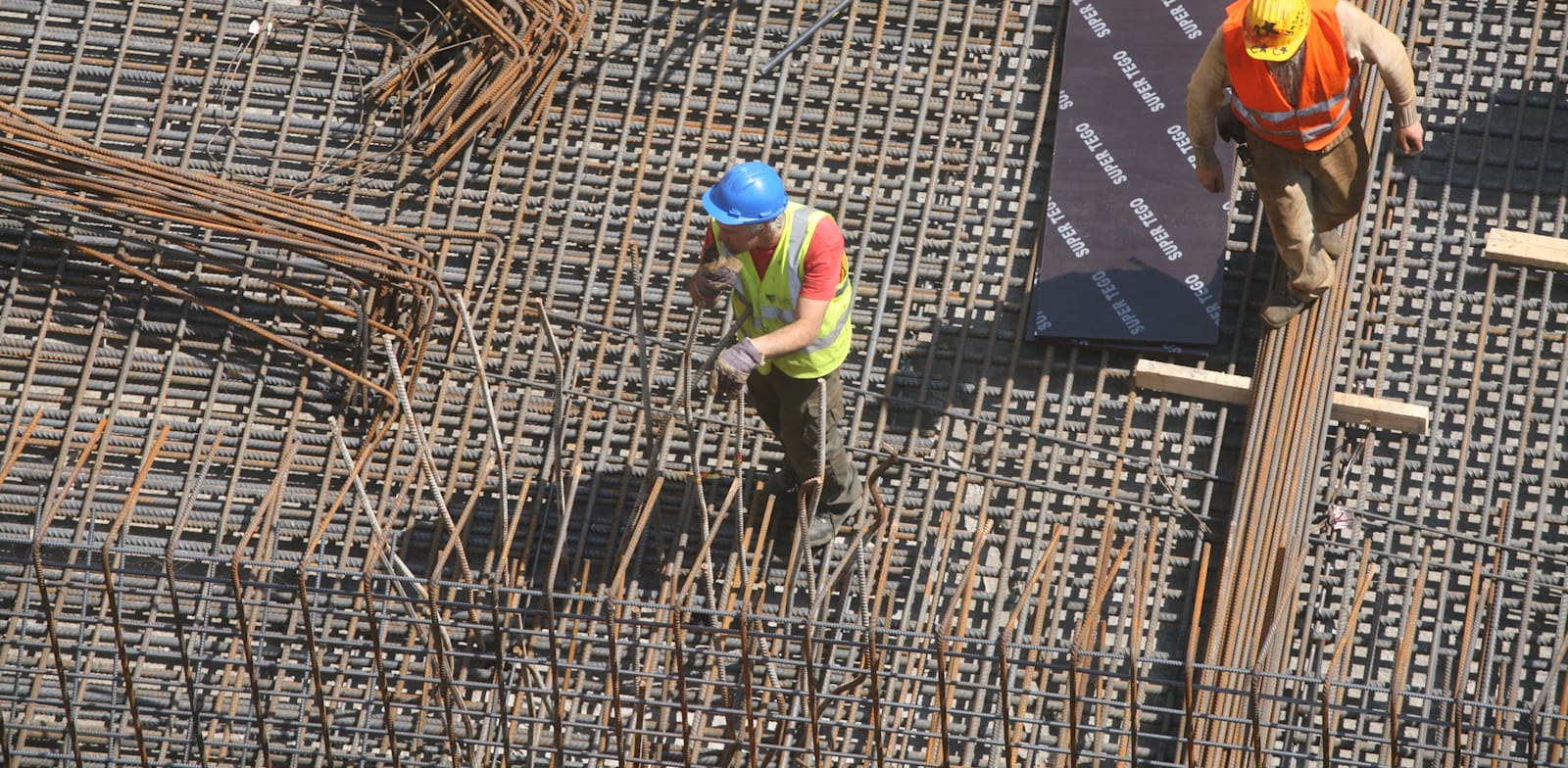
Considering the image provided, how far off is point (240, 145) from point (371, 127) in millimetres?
745

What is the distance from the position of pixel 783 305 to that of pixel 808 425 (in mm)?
706

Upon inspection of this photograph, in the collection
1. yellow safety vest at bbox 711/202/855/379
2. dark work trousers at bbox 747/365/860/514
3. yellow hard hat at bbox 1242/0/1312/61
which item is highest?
yellow hard hat at bbox 1242/0/1312/61

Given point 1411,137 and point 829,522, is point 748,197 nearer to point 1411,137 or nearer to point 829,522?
point 829,522

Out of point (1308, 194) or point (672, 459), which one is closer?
point (1308, 194)

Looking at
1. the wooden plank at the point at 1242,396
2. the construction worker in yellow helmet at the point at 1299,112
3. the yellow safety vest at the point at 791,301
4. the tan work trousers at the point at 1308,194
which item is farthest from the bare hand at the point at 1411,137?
the yellow safety vest at the point at 791,301

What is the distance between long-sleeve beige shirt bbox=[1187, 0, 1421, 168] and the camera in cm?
695

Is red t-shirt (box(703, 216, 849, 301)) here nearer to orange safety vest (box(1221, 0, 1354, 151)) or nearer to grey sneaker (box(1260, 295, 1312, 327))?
orange safety vest (box(1221, 0, 1354, 151))

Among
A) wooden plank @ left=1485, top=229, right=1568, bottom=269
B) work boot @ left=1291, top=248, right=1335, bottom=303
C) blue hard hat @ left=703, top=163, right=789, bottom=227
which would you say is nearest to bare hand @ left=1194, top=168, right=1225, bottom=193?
work boot @ left=1291, top=248, right=1335, bottom=303

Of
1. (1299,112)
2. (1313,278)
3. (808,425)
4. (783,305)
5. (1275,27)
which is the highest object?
(1275,27)

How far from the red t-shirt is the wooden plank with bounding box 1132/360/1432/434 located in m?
2.01

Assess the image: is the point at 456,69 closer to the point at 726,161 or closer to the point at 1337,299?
the point at 726,161

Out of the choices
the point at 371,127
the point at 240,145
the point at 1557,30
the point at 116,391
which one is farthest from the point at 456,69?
the point at 1557,30

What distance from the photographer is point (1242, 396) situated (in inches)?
314

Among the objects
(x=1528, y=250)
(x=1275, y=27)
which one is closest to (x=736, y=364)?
(x=1275, y=27)
